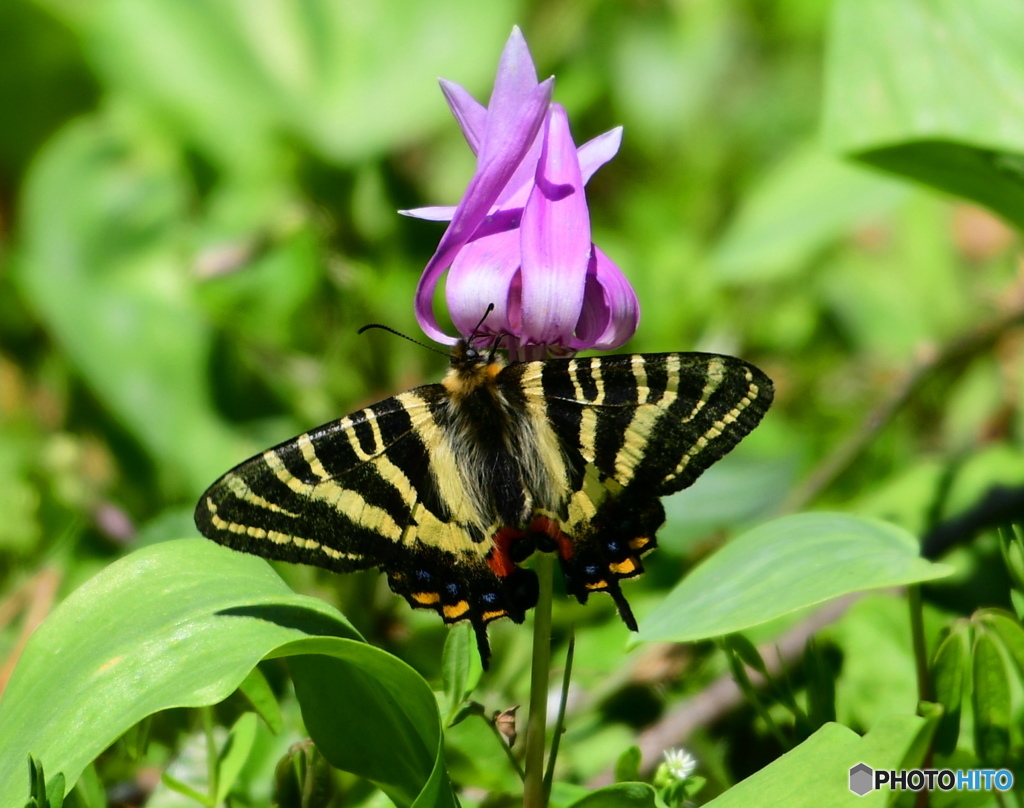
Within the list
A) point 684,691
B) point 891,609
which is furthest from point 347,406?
point 891,609

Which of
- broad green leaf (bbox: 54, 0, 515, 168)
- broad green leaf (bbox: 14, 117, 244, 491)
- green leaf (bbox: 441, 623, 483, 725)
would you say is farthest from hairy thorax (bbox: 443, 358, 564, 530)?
broad green leaf (bbox: 54, 0, 515, 168)

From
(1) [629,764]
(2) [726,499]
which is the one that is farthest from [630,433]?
(2) [726,499]

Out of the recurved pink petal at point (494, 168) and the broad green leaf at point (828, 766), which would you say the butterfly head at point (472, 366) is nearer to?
the recurved pink petal at point (494, 168)

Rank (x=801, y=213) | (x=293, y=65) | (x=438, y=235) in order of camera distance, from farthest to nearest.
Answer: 1. (x=293, y=65)
2. (x=438, y=235)
3. (x=801, y=213)

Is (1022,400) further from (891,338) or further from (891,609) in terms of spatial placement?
(891,609)

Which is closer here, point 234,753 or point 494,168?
point 494,168

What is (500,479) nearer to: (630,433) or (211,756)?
(630,433)

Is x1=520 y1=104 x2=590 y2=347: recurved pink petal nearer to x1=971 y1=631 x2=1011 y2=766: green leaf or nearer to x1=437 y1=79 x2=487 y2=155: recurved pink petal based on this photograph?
x1=437 y1=79 x2=487 y2=155: recurved pink petal
